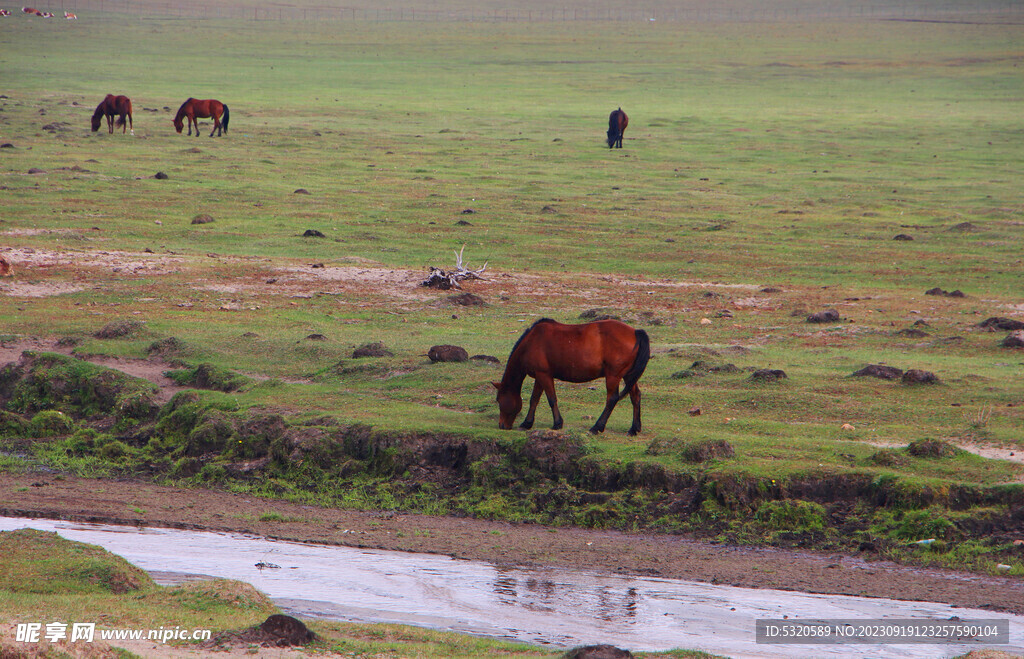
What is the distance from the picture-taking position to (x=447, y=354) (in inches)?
555

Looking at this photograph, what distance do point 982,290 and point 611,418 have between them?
10956 mm

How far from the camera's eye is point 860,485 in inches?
404

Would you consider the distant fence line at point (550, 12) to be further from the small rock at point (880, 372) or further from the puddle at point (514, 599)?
the puddle at point (514, 599)

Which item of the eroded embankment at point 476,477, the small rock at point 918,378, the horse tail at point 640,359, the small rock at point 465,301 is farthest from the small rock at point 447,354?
the small rock at point 918,378

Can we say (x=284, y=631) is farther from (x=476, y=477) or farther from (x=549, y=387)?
(x=549, y=387)

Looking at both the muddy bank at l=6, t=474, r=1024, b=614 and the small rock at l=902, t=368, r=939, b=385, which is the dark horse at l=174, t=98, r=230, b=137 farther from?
the small rock at l=902, t=368, r=939, b=385

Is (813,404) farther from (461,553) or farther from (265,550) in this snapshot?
(265,550)

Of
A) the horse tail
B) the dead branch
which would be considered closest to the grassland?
the dead branch

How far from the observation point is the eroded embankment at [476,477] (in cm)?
985

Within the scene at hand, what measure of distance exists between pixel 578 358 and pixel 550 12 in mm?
122990

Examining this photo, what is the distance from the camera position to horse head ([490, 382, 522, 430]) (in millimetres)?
11352

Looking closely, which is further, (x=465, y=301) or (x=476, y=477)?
(x=465, y=301)

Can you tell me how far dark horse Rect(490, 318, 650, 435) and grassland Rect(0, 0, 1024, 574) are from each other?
1.62 feet

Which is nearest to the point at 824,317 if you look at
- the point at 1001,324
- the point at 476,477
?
the point at 1001,324
